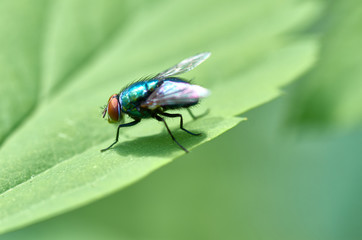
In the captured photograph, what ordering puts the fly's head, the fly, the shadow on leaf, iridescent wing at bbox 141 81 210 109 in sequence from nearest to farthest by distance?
the shadow on leaf < iridescent wing at bbox 141 81 210 109 < the fly < the fly's head

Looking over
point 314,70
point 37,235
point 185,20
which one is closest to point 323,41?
point 314,70

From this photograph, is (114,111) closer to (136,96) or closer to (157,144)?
(136,96)

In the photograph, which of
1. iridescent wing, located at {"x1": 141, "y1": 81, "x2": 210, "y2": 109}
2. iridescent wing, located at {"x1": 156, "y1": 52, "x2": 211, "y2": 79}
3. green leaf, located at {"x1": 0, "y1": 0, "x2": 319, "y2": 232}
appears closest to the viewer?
green leaf, located at {"x1": 0, "y1": 0, "x2": 319, "y2": 232}

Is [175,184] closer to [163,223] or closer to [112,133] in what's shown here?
[163,223]

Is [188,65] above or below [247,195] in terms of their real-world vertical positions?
above

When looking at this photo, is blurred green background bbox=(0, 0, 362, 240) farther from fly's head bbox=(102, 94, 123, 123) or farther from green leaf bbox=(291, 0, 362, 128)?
fly's head bbox=(102, 94, 123, 123)

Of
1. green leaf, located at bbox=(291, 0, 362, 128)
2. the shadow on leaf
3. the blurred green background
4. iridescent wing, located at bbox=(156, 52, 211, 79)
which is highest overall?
iridescent wing, located at bbox=(156, 52, 211, 79)

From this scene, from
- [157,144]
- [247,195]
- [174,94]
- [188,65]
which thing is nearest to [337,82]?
[188,65]

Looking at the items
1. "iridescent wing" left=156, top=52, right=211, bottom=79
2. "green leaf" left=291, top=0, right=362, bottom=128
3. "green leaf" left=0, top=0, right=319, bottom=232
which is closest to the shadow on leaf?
"green leaf" left=0, top=0, right=319, bottom=232
